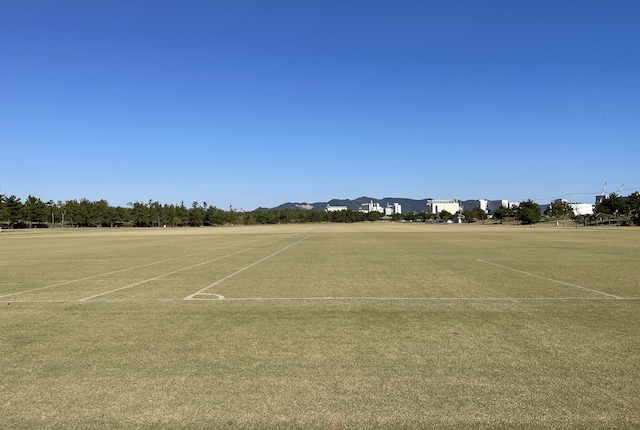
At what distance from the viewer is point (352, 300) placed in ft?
37.2

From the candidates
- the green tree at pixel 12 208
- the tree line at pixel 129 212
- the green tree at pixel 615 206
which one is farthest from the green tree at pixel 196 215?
the green tree at pixel 615 206

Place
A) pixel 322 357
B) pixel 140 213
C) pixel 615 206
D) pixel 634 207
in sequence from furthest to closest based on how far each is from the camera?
pixel 140 213 → pixel 615 206 → pixel 634 207 → pixel 322 357

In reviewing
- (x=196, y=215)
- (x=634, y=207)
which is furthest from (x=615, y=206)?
(x=196, y=215)

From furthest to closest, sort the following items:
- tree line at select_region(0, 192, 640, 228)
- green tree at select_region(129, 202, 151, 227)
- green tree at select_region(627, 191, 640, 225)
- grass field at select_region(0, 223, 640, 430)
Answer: green tree at select_region(129, 202, 151, 227)
tree line at select_region(0, 192, 640, 228)
green tree at select_region(627, 191, 640, 225)
grass field at select_region(0, 223, 640, 430)

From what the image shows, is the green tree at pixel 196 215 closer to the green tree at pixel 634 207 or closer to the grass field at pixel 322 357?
the green tree at pixel 634 207

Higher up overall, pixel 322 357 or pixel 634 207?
pixel 634 207

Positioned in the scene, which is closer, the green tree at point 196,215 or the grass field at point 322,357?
the grass field at point 322,357

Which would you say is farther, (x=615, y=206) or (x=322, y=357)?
(x=615, y=206)

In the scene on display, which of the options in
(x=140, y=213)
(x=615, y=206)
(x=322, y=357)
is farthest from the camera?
(x=140, y=213)

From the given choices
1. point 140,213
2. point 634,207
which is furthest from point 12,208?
point 634,207

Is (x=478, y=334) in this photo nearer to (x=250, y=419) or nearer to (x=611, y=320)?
(x=611, y=320)

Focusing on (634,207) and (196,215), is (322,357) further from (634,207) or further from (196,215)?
(196,215)

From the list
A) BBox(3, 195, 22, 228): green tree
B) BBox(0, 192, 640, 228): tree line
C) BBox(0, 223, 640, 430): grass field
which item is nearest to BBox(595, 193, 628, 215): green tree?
BBox(0, 192, 640, 228): tree line

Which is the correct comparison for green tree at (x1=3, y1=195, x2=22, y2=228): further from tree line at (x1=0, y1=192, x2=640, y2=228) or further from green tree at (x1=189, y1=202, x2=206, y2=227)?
green tree at (x1=189, y1=202, x2=206, y2=227)
